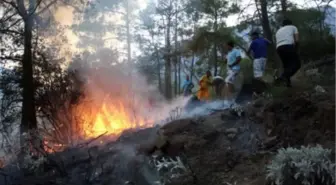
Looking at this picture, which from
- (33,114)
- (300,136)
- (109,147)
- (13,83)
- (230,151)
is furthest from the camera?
(13,83)

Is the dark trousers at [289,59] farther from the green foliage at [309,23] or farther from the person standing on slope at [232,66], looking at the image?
the green foliage at [309,23]

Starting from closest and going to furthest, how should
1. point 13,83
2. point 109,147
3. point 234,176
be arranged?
point 234,176, point 109,147, point 13,83

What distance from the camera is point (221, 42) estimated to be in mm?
23766

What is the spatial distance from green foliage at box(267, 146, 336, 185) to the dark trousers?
521 centimetres

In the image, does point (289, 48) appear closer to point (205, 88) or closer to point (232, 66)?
point (232, 66)

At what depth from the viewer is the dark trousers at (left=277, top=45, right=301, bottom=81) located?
970cm

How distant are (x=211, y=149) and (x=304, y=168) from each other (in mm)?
2802

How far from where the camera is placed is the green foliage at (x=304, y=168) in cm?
441

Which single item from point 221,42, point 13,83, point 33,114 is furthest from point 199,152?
point 221,42

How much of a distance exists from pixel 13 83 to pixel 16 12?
2482mm

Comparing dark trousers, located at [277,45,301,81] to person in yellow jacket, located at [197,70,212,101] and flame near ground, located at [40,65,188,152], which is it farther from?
flame near ground, located at [40,65,188,152]

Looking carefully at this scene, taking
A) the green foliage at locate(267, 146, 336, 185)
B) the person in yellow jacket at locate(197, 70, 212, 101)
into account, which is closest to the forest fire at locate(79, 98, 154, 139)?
the person in yellow jacket at locate(197, 70, 212, 101)

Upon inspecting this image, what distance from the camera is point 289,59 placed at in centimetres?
988

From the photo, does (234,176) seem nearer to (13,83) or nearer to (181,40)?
(13,83)
